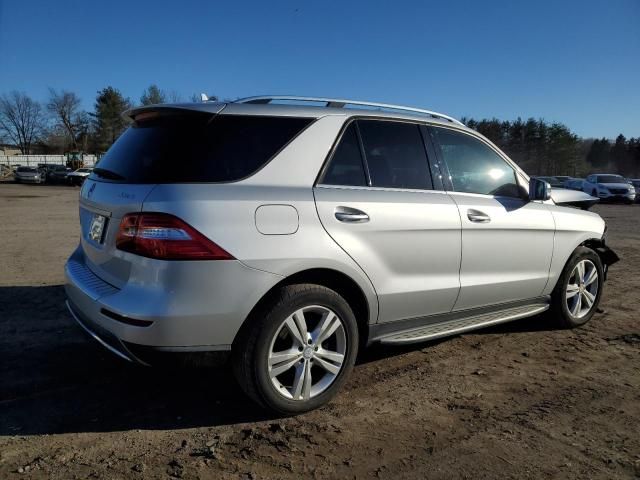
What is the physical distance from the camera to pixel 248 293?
9.04 ft

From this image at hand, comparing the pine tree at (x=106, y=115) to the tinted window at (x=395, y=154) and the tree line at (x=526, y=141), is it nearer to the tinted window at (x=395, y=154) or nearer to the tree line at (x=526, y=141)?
the tree line at (x=526, y=141)

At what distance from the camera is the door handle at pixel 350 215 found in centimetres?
310

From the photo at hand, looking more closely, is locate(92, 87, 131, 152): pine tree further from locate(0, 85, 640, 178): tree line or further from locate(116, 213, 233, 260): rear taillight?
locate(116, 213, 233, 260): rear taillight

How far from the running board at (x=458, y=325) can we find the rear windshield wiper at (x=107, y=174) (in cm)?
196

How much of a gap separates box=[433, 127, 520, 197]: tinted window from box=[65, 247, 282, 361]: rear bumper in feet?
6.09

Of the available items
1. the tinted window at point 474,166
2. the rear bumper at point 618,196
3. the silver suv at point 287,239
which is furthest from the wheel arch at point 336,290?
the rear bumper at point 618,196

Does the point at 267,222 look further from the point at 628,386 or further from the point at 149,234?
the point at 628,386

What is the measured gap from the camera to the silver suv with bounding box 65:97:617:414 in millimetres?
2670

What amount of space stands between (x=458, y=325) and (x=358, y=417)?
121 cm

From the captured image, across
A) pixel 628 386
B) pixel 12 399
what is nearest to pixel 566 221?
pixel 628 386

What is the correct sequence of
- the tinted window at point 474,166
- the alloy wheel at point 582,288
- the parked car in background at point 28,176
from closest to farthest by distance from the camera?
the tinted window at point 474,166 → the alloy wheel at point 582,288 → the parked car in background at point 28,176

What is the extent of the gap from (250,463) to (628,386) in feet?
8.91

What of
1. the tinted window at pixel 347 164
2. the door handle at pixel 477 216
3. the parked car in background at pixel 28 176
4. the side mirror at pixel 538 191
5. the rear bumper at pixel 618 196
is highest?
the tinted window at pixel 347 164

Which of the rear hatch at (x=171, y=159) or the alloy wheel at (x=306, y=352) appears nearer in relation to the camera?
the rear hatch at (x=171, y=159)
